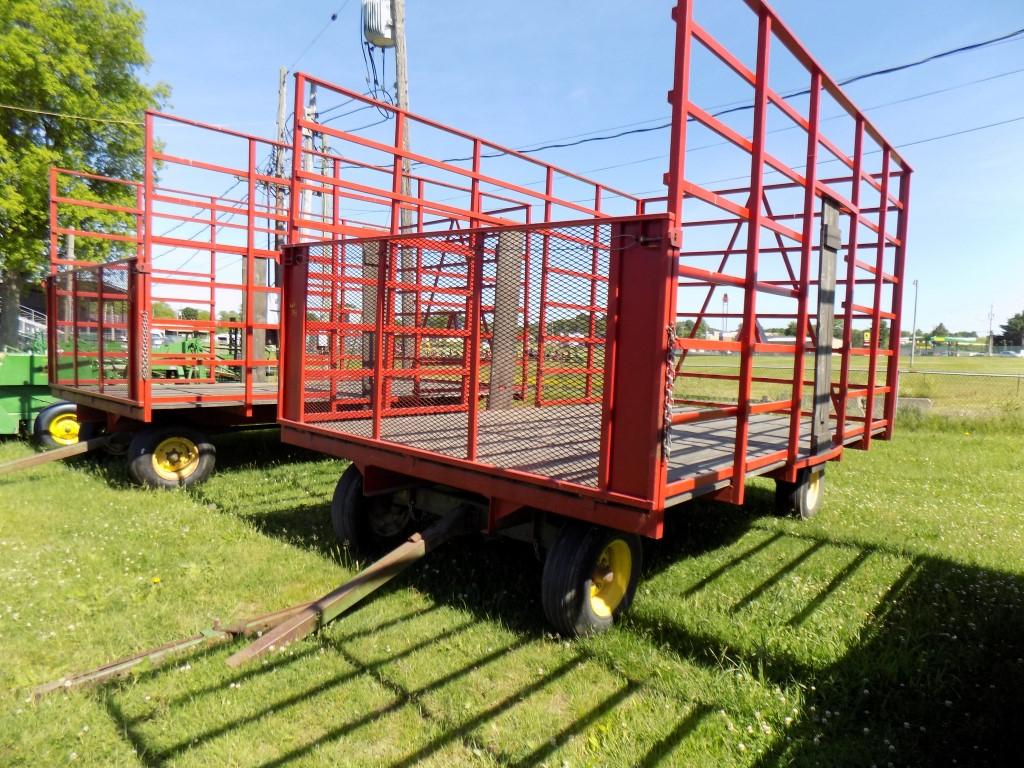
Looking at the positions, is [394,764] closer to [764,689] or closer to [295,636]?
[295,636]

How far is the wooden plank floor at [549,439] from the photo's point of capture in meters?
3.71

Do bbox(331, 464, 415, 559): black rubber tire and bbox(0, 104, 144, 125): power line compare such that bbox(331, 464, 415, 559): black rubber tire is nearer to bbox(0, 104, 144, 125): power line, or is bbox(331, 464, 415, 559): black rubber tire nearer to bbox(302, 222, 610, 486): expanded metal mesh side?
bbox(302, 222, 610, 486): expanded metal mesh side

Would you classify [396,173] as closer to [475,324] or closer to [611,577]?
[475,324]

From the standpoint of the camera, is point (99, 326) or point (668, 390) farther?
point (99, 326)

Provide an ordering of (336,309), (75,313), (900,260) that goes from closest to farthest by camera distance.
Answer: (336,309) < (900,260) < (75,313)

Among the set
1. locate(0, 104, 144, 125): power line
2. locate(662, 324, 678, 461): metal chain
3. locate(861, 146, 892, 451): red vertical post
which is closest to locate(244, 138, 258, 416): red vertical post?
locate(662, 324, 678, 461): metal chain

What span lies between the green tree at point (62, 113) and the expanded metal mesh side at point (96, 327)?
778 cm

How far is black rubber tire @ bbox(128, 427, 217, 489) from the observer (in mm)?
6363

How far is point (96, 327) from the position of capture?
6.89 meters

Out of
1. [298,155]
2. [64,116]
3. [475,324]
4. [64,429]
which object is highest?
[64,116]

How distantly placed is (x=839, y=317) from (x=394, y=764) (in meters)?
4.55

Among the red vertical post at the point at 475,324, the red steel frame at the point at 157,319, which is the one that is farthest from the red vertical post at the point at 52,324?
the red vertical post at the point at 475,324

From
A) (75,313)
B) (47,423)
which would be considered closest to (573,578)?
(75,313)

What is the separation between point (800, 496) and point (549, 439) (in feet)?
9.02
